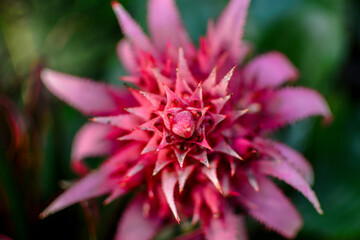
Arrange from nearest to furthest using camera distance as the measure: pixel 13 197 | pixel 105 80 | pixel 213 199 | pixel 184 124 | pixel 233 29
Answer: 1. pixel 184 124
2. pixel 213 199
3. pixel 233 29
4. pixel 13 197
5. pixel 105 80

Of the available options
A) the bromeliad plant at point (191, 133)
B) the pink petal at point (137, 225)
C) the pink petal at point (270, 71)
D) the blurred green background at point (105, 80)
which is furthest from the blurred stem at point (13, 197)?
the pink petal at point (270, 71)

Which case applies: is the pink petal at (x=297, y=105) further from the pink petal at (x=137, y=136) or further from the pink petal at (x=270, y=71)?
the pink petal at (x=137, y=136)

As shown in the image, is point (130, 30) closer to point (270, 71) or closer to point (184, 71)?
point (184, 71)

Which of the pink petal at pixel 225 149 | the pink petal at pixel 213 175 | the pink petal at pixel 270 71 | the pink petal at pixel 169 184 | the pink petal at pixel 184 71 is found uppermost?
the pink petal at pixel 184 71

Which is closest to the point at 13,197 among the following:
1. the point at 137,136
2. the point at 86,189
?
the point at 86,189

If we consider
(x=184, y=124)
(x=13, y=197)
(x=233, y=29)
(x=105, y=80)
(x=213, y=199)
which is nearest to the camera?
(x=184, y=124)

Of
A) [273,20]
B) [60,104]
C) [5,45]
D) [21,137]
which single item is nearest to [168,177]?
[21,137]

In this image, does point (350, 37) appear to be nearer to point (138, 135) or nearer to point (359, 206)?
point (359, 206)
